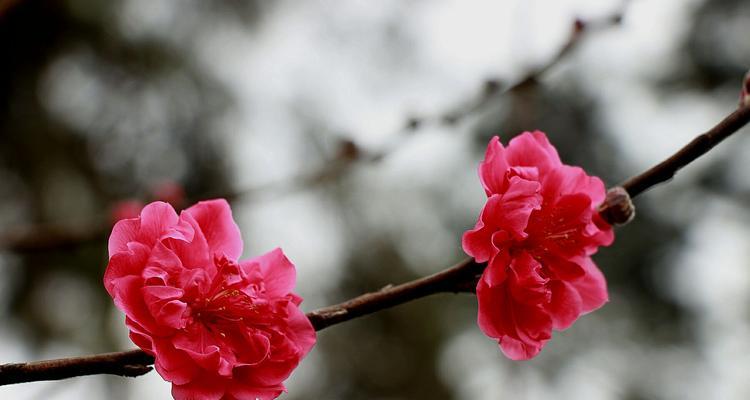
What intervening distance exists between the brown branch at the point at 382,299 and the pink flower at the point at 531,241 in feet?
0.13

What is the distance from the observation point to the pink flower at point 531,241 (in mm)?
993

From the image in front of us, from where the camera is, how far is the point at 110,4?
473 centimetres

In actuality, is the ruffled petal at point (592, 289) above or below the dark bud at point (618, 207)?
below

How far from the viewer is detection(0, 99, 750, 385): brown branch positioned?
80 cm

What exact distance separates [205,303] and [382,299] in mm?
250

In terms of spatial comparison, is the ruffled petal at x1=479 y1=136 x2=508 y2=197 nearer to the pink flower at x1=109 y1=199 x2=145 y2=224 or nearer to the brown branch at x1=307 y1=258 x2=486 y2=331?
the brown branch at x1=307 y1=258 x2=486 y2=331

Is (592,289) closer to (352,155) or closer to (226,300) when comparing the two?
(226,300)

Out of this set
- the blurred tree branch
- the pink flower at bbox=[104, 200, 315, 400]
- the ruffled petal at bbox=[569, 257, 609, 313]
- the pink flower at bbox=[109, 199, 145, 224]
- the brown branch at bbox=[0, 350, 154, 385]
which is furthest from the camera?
the pink flower at bbox=[109, 199, 145, 224]

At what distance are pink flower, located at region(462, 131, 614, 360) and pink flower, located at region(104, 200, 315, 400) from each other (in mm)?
265

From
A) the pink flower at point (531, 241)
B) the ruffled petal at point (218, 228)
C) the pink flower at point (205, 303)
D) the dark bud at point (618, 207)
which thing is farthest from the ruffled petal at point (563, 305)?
the ruffled petal at point (218, 228)

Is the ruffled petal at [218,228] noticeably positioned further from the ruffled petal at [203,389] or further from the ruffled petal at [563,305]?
the ruffled petal at [563,305]

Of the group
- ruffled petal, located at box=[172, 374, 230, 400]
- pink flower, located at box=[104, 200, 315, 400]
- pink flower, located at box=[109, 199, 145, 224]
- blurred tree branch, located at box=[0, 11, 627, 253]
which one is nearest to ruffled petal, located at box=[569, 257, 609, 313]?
pink flower, located at box=[104, 200, 315, 400]

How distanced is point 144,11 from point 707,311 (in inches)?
228

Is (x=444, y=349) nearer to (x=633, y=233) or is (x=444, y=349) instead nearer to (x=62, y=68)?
(x=633, y=233)
